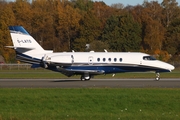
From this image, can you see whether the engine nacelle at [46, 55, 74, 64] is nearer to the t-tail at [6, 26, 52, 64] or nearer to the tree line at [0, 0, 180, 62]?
the t-tail at [6, 26, 52, 64]

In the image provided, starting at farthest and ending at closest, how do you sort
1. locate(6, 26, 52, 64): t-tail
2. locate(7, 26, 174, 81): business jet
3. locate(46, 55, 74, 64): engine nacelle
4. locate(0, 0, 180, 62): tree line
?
locate(0, 0, 180, 62): tree line → locate(6, 26, 52, 64): t-tail → locate(46, 55, 74, 64): engine nacelle → locate(7, 26, 174, 81): business jet

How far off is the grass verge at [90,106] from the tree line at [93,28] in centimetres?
→ 6348

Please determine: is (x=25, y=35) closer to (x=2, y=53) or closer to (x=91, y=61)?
(x=91, y=61)

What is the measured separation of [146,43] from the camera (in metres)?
94.4

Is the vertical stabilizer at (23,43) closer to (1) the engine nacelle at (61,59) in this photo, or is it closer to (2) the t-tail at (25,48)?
(2) the t-tail at (25,48)

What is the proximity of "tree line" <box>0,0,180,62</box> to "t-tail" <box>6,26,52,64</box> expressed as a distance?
4383 cm

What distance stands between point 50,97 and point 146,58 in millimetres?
Answer: 18397

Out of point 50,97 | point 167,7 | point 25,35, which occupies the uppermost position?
point 167,7

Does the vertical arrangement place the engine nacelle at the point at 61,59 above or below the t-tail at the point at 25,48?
below

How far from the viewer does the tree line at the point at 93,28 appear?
301 ft

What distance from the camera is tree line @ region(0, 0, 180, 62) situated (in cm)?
9175

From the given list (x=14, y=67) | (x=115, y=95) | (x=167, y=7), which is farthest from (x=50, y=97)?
(x=167, y=7)

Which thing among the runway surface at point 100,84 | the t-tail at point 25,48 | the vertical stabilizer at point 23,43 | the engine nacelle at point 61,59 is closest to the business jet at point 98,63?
the engine nacelle at point 61,59

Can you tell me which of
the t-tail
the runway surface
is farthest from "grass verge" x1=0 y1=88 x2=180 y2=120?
the t-tail
